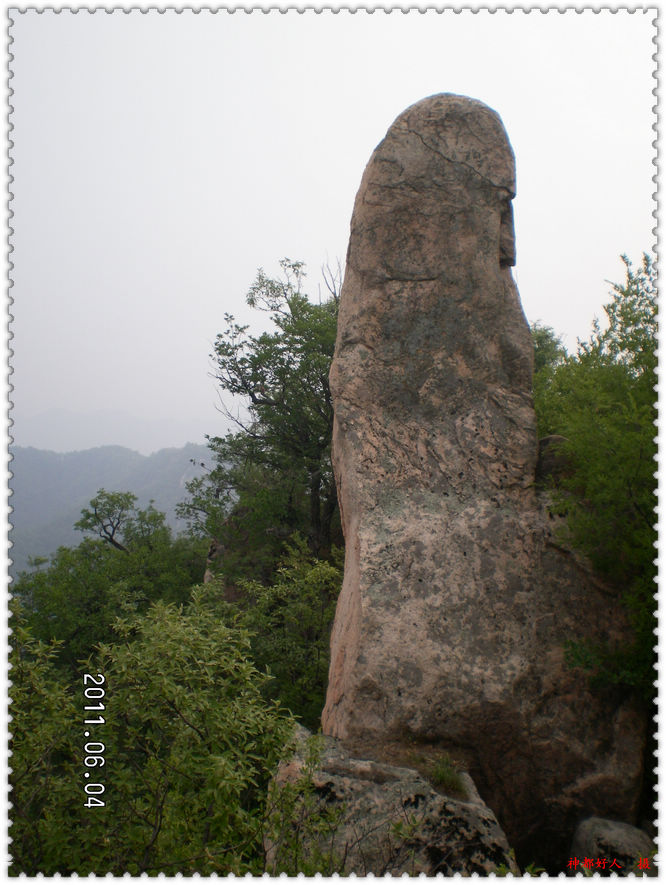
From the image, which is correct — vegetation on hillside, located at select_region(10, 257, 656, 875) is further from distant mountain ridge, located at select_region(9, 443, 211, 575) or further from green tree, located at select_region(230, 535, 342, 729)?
distant mountain ridge, located at select_region(9, 443, 211, 575)

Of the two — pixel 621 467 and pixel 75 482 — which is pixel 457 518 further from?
pixel 75 482

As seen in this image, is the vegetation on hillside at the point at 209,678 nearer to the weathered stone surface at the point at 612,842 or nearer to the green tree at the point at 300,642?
the green tree at the point at 300,642

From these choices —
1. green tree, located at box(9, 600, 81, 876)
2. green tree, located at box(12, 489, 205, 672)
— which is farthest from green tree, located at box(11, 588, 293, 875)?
green tree, located at box(12, 489, 205, 672)

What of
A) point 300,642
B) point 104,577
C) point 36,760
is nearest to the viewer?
point 36,760

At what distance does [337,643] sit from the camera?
27.0ft

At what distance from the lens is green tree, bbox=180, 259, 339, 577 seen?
61.1 feet

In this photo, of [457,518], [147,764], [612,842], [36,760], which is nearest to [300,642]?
[457,518]

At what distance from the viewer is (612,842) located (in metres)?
6.49

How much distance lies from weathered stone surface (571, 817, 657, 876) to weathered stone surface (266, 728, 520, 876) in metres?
1.63

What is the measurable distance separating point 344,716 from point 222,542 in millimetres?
12597

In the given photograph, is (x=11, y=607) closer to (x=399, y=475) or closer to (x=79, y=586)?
(x=399, y=475)

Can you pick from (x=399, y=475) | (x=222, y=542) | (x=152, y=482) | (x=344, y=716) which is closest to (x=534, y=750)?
(x=344, y=716)

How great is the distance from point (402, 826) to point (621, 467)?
14.8 ft

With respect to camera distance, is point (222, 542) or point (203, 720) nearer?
point (203, 720)
